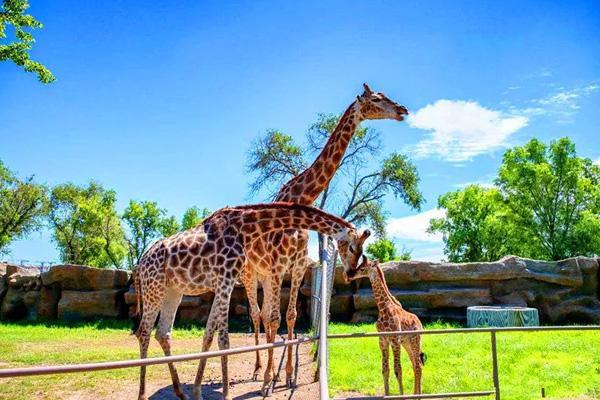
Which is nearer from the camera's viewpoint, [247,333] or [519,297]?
[247,333]

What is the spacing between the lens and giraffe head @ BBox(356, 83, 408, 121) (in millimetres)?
7055

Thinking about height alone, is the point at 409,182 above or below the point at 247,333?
above

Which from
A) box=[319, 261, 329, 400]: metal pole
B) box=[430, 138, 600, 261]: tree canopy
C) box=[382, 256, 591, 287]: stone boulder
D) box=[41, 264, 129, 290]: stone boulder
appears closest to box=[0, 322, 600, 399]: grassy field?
box=[41, 264, 129, 290]: stone boulder

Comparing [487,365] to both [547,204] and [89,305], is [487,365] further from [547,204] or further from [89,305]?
[547,204]

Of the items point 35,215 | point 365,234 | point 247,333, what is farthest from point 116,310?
point 35,215

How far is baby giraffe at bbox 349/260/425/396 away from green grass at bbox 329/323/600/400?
1.05m

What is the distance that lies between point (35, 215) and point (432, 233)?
2875 centimetres

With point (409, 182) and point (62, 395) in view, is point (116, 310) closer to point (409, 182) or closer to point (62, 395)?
point (62, 395)

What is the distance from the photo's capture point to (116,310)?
15.2m

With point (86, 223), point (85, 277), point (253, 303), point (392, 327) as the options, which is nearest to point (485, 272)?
point (253, 303)

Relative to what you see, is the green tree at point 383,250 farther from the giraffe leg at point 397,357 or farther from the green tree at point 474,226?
the giraffe leg at point 397,357

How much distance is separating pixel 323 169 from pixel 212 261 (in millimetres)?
2582

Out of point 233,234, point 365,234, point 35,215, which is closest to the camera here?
point 365,234

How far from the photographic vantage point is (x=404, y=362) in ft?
27.2
